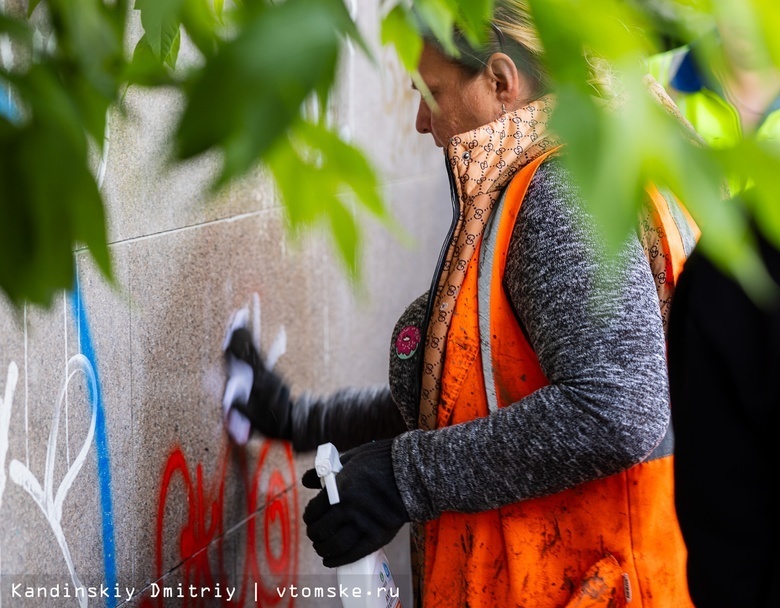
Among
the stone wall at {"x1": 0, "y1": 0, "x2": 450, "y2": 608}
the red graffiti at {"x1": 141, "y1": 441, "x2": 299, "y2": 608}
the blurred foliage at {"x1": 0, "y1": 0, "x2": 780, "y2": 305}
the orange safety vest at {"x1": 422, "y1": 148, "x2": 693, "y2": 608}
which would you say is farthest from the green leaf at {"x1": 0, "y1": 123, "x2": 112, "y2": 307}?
the red graffiti at {"x1": 141, "y1": 441, "x2": 299, "y2": 608}

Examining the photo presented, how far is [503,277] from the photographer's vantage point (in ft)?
6.00

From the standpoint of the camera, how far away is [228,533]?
111 inches

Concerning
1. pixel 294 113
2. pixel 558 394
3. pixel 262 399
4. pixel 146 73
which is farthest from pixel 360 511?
pixel 294 113

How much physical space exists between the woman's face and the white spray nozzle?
2.41ft

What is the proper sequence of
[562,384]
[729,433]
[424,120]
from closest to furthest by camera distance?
[729,433] < [562,384] < [424,120]

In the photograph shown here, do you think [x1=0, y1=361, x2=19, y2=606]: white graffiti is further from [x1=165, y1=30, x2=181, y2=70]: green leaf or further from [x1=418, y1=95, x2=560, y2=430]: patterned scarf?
[x1=165, y1=30, x2=181, y2=70]: green leaf

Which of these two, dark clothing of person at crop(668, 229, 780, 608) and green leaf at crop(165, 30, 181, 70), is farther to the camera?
dark clothing of person at crop(668, 229, 780, 608)

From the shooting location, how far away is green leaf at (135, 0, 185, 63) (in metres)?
0.60

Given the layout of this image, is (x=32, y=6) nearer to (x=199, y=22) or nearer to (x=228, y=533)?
(x=199, y=22)

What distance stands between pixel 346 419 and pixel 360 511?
0.78 m

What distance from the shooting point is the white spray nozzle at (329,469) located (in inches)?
75.5

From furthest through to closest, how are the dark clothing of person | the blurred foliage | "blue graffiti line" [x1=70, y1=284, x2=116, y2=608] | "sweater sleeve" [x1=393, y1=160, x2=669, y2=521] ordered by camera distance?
"blue graffiti line" [x1=70, y1=284, x2=116, y2=608], "sweater sleeve" [x1=393, y1=160, x2=669, y2=521], the dark clothing of person, the blurred foliage

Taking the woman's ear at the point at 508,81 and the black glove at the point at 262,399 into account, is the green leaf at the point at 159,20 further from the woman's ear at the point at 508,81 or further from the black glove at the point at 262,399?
the black glove at the point at 262,399

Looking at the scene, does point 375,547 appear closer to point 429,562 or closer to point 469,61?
point 429,562
